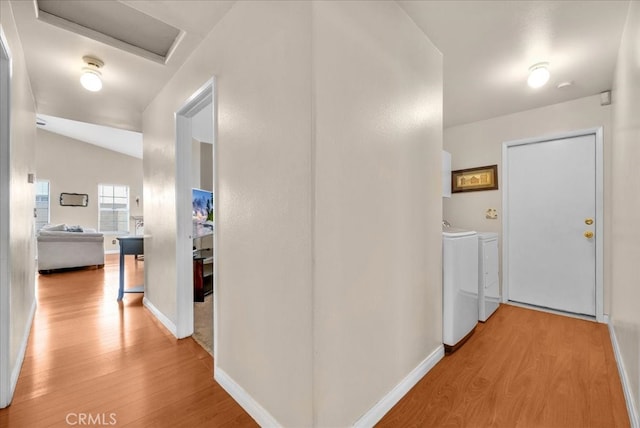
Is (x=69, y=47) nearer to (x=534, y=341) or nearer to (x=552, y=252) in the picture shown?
(x=534, y=341)

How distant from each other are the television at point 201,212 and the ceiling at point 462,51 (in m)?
1.13

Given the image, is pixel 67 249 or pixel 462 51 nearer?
pixel 462 51

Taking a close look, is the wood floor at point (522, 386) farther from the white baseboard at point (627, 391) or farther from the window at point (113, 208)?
the window at point (113, 208)

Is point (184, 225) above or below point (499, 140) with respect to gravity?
below

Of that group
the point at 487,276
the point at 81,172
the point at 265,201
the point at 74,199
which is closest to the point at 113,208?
the point at 74,199

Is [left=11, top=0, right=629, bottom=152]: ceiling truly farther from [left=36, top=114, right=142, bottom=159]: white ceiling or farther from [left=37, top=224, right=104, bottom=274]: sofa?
[left=36, top=114, right=142, bottom=159]: white ceiling

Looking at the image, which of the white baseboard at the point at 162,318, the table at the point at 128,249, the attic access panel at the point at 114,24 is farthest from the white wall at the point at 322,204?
the table at the point at 128,249

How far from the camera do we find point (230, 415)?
1498mm

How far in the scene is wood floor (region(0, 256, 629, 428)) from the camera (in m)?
1.49

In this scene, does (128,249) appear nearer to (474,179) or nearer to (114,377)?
(114,377)

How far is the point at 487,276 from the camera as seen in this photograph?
282cm

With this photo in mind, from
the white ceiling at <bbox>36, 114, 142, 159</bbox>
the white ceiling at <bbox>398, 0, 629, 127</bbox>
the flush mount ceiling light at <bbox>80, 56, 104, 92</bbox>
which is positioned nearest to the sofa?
the white ceiling at <bbox>36, 114, 142, 159</bbox>

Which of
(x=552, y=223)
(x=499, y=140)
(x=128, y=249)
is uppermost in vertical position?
(x=499, y=140)

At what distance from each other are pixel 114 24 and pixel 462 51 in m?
2.57
